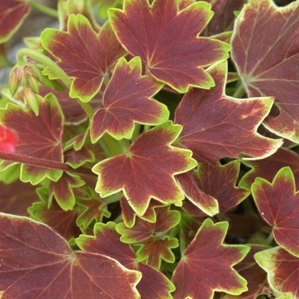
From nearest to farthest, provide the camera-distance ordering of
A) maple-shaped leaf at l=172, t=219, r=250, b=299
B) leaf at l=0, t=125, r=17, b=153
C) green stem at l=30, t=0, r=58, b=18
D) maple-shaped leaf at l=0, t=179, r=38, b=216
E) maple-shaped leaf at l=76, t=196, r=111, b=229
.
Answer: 1. leaf at l=0, t=125, r=17, b=153
2. maple-shaped leaf at l=172, t=219, r=250, b=299
3. maple-shaped leaf at l=76, t=196, r=111, b=229
4. maple-shaped leaf at l=0, t=179, r=38, b=216
5. green stem at l=30, t=0, r=58, b=18

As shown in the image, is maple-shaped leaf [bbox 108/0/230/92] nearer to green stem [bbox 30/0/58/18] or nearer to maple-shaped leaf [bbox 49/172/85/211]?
maple-shaped leaf [bbox 49/172/85/211]

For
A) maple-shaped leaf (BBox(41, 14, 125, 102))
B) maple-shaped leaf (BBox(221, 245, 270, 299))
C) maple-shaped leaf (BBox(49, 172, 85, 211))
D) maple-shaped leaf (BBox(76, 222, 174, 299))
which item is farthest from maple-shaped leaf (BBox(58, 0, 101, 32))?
maple-shaped leaf (BBox(221, 245, 270, 299))

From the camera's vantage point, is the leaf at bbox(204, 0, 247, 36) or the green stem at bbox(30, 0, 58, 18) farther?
the green stem at bbox(30, 0, 58, 18)

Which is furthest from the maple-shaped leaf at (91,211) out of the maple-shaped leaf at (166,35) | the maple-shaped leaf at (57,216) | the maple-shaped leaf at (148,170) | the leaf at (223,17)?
the leaf at (223,17)

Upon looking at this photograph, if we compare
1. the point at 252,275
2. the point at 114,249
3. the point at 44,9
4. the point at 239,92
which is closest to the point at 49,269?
the point at 114,249

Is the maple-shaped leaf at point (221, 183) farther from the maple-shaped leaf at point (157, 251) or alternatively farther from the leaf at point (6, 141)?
the leaf at point (6, 141)
